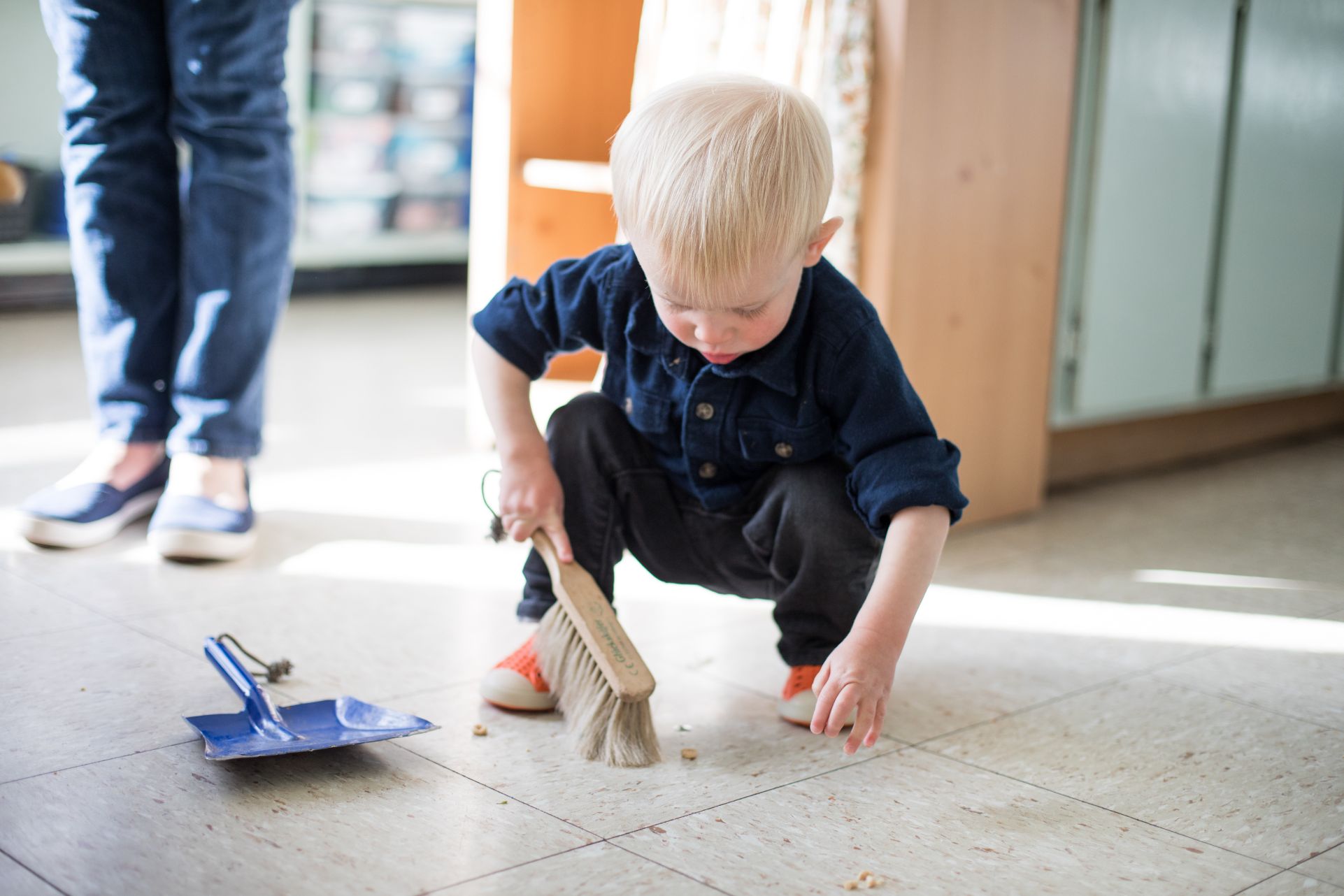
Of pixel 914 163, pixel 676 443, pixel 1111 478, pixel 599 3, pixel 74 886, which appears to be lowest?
pixel 1111 478

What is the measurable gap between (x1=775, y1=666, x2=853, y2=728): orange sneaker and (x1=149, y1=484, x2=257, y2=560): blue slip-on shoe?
1.96ft

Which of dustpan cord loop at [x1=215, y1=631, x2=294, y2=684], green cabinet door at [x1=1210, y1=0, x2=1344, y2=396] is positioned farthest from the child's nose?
green cabinet door at [x1=1210, y1=0, x2=1344, y2=396]

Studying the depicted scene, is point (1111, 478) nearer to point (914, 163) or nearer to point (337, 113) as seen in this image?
point (914, 163)

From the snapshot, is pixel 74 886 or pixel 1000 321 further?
pixel 1000 321

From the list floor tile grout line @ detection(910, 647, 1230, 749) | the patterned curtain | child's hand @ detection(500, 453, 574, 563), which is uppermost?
the patterned curtain

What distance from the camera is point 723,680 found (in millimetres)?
1121

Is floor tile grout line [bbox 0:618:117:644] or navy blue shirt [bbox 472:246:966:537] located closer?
navy blue shirt [bbox 472:246:966:537]

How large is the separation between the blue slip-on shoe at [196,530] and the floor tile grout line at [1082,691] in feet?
2.36

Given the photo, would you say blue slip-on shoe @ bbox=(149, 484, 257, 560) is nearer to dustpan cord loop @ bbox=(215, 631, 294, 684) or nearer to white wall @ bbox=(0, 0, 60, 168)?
dustpan cord loop @ bbox=(215, 631, 294, 684)

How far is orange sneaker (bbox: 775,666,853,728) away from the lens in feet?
3.34

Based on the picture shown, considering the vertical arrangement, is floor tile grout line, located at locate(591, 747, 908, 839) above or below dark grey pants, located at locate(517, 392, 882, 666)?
below

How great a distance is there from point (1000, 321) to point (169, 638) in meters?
1.08

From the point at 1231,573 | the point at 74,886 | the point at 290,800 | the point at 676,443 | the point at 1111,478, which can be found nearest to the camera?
the point at 74,886

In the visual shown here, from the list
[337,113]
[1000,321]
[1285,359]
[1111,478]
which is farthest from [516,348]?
[337,113]
